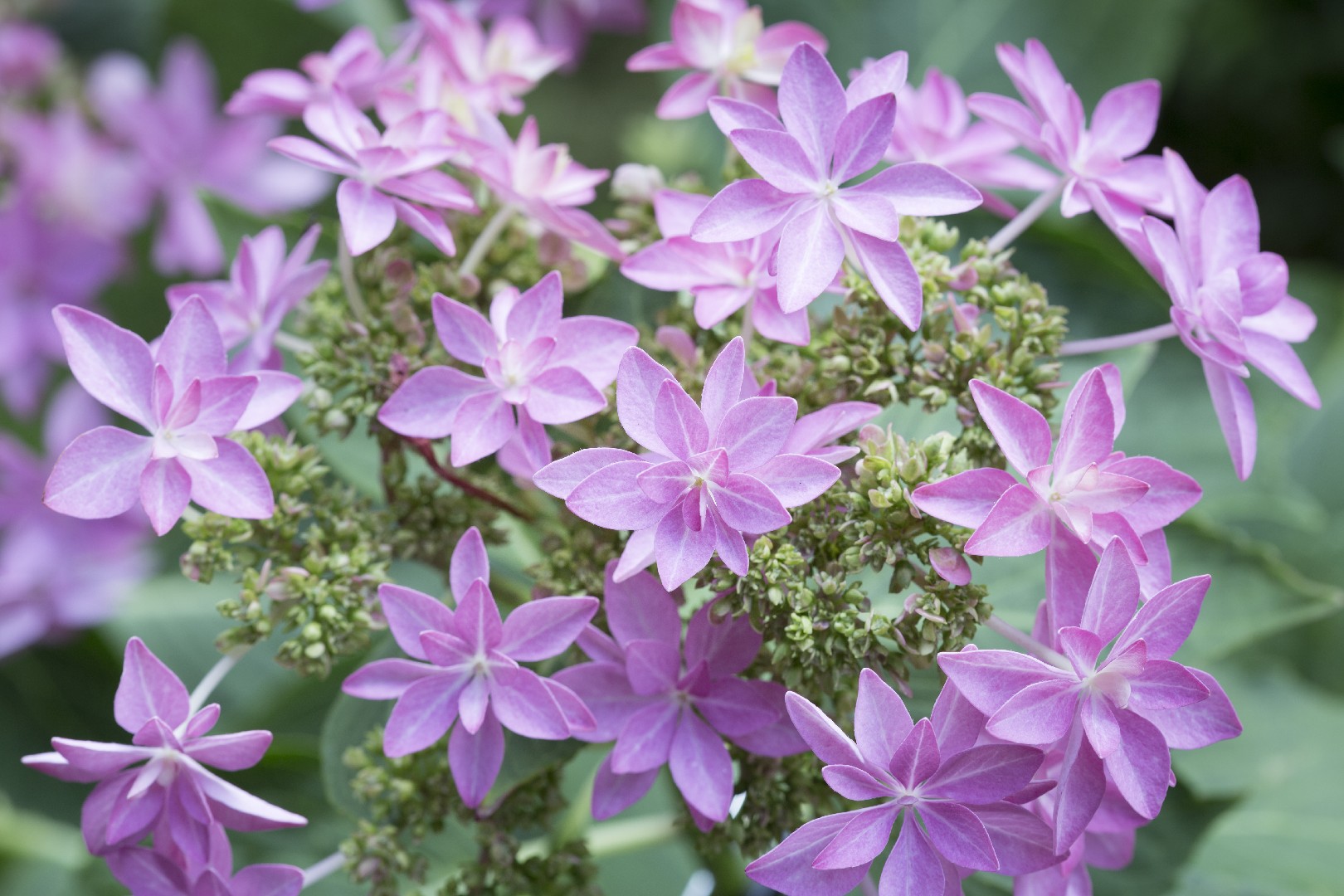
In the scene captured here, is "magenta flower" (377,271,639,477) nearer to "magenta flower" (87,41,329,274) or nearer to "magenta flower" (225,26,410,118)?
"magenta flower" (225,26,410,118)

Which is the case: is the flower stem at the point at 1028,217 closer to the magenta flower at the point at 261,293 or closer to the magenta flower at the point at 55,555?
the magenta flower at the point at 261,293

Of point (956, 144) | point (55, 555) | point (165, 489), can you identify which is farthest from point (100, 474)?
point (55, 555)

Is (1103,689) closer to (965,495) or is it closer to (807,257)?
(965,495)

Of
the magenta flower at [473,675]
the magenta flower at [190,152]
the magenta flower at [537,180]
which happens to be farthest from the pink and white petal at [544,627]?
the magenta flower at [190,152]

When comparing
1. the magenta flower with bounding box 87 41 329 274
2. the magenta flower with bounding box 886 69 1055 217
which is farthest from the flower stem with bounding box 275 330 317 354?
the magenta flower with bounding box 87 41 329 274

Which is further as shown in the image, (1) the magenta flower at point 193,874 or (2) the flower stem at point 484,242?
(2) the flower stem at point 484,242

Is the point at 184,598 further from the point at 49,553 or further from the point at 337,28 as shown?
the point at 337,28

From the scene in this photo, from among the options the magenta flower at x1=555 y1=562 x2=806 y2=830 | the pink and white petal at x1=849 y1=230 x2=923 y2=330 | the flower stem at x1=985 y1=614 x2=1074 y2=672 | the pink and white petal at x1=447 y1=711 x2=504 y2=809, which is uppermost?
the pink and white petal at x1=849 y1=230 x2=923 y2=330
